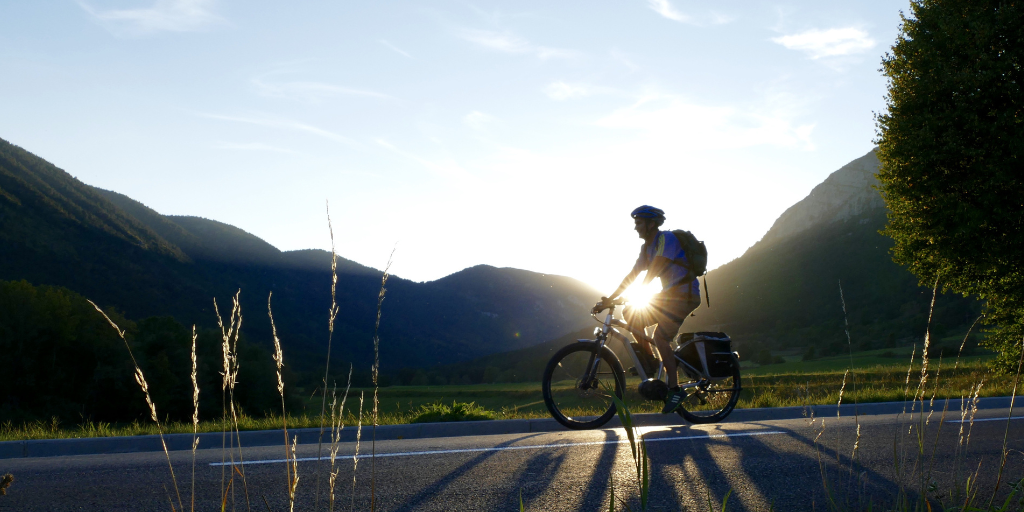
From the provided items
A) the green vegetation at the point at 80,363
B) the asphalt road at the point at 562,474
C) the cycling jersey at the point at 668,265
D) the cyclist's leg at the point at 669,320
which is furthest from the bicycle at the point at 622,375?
the green vegetation at the point at 80,363

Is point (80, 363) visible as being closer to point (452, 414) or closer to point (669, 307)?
point (452, 414)

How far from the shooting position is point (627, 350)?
7.35 m

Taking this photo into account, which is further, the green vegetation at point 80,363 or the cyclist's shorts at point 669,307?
the green vegetation at point 80,363

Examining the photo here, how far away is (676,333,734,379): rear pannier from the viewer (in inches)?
296

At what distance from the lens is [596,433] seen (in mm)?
6223

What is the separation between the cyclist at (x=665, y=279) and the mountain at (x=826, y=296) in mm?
48365

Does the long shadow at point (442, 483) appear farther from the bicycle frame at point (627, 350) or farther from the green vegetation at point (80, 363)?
the green vegetation at point (80, 363)

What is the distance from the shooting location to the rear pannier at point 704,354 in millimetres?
7516

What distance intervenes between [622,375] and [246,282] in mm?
110191

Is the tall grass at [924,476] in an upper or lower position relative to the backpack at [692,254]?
lower

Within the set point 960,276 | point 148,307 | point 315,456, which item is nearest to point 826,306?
point 960,276

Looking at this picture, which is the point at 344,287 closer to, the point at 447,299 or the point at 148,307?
the point at 447,299

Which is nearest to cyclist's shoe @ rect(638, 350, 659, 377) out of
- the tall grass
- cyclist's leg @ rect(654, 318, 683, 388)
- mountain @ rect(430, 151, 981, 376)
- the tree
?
cyclist's leg @ rect(654, 318, 683, 388)

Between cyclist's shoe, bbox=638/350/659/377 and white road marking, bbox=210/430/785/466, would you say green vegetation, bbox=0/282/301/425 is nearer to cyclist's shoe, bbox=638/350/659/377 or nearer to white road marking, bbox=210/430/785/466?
cyclist's shoe, bbox=638/350/659/377
